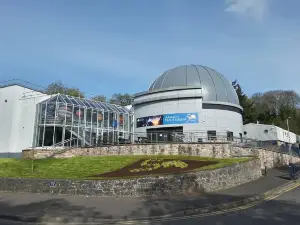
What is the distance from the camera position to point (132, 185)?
52.8ft

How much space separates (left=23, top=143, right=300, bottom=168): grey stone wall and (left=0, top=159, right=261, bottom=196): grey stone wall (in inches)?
359

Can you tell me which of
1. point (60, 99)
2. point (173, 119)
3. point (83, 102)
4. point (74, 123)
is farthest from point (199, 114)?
point (60, 99)

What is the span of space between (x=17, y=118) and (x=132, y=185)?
2727cm

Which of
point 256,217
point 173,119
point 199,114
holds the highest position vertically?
point 199,114

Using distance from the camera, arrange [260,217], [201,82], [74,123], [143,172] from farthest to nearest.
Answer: [201,82] → [74,123] → [143,172] → [260,217]

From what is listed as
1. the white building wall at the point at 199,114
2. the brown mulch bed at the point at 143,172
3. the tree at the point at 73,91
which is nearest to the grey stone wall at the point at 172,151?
the brown mulch bed at the point at 143,172

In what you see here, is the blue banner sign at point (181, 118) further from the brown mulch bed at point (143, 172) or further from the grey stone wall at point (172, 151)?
the brown mulch bed at point (143, 172)

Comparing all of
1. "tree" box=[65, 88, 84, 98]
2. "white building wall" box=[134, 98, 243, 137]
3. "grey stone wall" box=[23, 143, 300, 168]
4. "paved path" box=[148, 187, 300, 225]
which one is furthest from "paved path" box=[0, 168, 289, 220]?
"tree" box=[65, 88, 84, 98]

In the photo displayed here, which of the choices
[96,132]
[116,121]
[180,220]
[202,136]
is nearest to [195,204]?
[180,220]

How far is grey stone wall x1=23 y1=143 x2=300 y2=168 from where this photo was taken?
27672mm

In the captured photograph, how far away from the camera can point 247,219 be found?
1107cm

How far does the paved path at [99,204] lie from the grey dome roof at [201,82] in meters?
25.0

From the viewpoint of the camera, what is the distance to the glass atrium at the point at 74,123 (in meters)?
34.2

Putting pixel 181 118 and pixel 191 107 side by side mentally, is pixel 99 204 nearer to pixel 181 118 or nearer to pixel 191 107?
pixel 181 118
